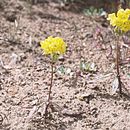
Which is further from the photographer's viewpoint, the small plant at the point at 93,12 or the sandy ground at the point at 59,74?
the small plant at the point at 93,12

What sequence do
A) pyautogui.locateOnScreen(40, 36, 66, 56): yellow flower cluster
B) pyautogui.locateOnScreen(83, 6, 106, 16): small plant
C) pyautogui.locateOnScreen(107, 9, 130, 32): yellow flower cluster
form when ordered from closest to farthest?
pyautogui.locateOnScreen(40, 36, 66, 56): yellow flower cluster
pyautogui.locateOnScreen(107, 9, 130, 32): yellow flower cluster
pyautogui.locateOnScreen(83, 6, 106, 16): small plant

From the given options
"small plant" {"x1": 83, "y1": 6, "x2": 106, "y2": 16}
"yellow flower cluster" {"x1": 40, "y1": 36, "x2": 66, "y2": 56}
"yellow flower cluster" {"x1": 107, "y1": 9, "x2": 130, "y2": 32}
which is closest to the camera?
"yellow flower cluster" {"x1": 40, "y1": 36, "x2": 66, "y2": 56}

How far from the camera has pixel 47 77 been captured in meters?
3.41

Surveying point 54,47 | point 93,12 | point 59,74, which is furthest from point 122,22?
point 93,12

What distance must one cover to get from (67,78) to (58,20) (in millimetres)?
1072

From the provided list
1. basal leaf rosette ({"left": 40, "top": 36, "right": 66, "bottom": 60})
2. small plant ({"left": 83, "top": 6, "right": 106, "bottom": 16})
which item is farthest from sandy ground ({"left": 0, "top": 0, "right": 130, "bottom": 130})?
basal leaf rosette ({"left": 40, "top": 36, "right": 66, "bottom": 60})

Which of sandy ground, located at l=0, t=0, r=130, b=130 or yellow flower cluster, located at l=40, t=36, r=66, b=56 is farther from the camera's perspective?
sandy ground, located at l=0, t=0, r=130, b=130

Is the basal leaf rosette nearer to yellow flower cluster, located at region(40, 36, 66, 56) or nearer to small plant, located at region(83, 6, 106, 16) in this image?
yellow flower cluster, located at region(40, 36, 66, 56)

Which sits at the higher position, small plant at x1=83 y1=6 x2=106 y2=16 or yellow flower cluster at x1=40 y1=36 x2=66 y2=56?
small plant at x1=83 y1=6 x2=106 y2=16

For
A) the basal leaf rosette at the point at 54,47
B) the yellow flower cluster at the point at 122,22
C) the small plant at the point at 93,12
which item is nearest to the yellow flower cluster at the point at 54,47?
the basal leaf rosette at the point at 54,47

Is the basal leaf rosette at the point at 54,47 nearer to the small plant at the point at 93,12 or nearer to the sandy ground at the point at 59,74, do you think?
the sandy ground at the point at 59,74

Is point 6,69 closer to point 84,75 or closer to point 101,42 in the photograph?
point 84,75

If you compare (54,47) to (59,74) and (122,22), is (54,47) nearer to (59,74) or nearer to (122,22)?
(122,22)

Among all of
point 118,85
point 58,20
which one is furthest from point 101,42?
point 118,85
